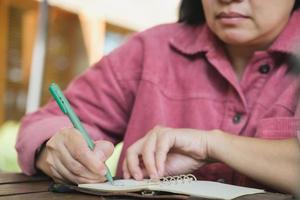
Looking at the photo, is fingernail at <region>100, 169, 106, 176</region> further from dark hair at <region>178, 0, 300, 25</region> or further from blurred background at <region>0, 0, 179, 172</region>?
blurred background at <region>0, 0, 179, 172</region>

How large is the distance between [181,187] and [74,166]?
196 millimetres

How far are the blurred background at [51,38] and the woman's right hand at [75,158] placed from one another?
2.07 metres

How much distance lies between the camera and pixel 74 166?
0.79m

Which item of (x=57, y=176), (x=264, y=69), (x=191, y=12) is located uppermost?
(x=191, y=12)

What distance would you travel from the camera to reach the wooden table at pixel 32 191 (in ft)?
2.16

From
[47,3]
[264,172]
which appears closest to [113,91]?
[264,172]

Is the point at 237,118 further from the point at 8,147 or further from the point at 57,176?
the point at 8,147

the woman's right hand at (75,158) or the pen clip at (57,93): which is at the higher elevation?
the pen clip at (57,93)

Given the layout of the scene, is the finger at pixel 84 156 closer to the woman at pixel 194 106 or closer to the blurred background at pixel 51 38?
the woman at pixel 194 106

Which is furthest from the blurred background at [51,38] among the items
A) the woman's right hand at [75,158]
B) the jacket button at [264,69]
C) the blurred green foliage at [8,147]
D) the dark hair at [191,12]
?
the woman's right hand at [75,158]

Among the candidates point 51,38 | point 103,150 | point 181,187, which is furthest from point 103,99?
point 51,38

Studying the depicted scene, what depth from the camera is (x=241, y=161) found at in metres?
0.78

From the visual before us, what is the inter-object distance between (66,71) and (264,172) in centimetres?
262

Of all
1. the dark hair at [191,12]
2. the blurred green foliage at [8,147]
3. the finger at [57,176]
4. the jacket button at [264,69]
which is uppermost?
the dark hair at [191,12]
